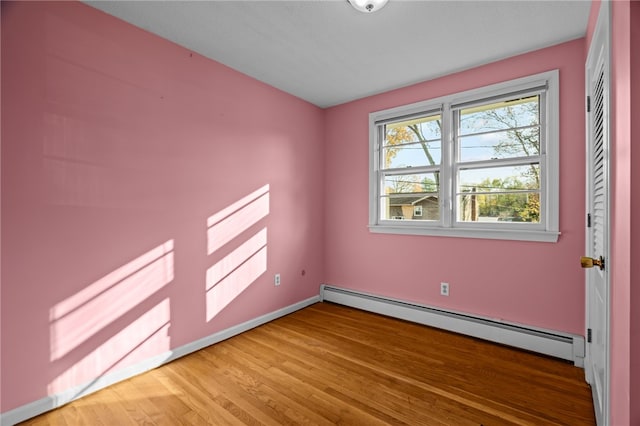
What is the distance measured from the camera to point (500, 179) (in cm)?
275

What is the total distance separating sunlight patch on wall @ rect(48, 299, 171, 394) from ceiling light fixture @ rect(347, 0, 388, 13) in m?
2.55

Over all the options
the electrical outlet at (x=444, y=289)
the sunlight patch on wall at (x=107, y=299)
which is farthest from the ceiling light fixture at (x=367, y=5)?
the electrical outlet at (x=444, y=289)

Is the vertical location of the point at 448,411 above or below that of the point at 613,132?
below

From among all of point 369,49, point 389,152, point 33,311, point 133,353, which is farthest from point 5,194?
point 389,152

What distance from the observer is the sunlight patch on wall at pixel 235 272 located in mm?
Result: 2664

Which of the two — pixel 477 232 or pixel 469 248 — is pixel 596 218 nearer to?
pixel 477 232

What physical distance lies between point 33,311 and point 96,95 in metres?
1.39

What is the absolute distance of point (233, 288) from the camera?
284 centimetres

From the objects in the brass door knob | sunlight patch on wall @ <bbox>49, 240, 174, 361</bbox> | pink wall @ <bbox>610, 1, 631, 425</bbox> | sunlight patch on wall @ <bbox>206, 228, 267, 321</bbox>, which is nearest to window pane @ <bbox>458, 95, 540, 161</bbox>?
the brass door knob

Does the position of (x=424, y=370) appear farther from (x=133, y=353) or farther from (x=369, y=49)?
(x=369, y=49)

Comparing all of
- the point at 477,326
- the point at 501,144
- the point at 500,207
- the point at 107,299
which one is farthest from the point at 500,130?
the point at 107,299

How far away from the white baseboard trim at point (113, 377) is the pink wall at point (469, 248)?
139cm

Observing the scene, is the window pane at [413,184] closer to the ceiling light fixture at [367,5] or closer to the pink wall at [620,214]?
the ceiling light fixture at [367,5]

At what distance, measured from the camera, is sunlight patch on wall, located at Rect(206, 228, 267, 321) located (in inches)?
105
